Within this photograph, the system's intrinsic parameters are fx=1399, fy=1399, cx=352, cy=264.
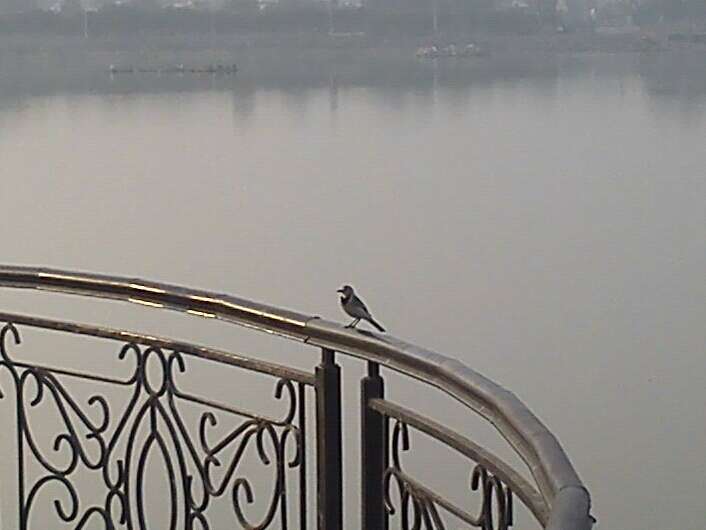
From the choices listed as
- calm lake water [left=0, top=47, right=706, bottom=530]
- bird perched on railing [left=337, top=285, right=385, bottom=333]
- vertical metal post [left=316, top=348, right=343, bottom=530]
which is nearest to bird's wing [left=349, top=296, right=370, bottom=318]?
bird perched on railing [left=337, top=285, right=385, bottom=333]

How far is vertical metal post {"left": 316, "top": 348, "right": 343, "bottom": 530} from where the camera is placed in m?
1.65

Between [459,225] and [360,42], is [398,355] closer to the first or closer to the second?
[459,225]

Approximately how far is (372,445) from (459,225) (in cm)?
844

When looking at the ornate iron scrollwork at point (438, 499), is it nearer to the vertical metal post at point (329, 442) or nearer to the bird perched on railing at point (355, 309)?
the vertical metal post at point (329, 442)

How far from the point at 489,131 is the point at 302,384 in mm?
14785

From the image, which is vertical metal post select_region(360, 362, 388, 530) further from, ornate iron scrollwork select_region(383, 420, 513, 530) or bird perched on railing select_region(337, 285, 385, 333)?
bird perched on railing select_region(337, 285, 385, 333)

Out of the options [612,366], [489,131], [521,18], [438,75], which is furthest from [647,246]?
[438,75]

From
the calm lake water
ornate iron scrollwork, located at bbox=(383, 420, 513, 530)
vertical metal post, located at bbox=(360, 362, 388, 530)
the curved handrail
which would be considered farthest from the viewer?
the calm lake water

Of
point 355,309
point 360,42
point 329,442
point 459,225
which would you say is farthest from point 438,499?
point 360,42

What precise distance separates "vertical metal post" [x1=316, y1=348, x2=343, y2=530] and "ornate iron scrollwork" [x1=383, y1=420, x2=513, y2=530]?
0.26 feet

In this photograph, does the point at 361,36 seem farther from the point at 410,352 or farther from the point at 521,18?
the point at 410,352

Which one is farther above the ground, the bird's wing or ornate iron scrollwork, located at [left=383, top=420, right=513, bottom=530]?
the bird's wing

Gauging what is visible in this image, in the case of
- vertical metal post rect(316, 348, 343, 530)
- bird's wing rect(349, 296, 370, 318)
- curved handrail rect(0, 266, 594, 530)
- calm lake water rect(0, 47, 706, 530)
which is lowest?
calm lake water rect(0, 47, 706, 530)

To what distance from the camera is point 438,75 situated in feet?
82.3
